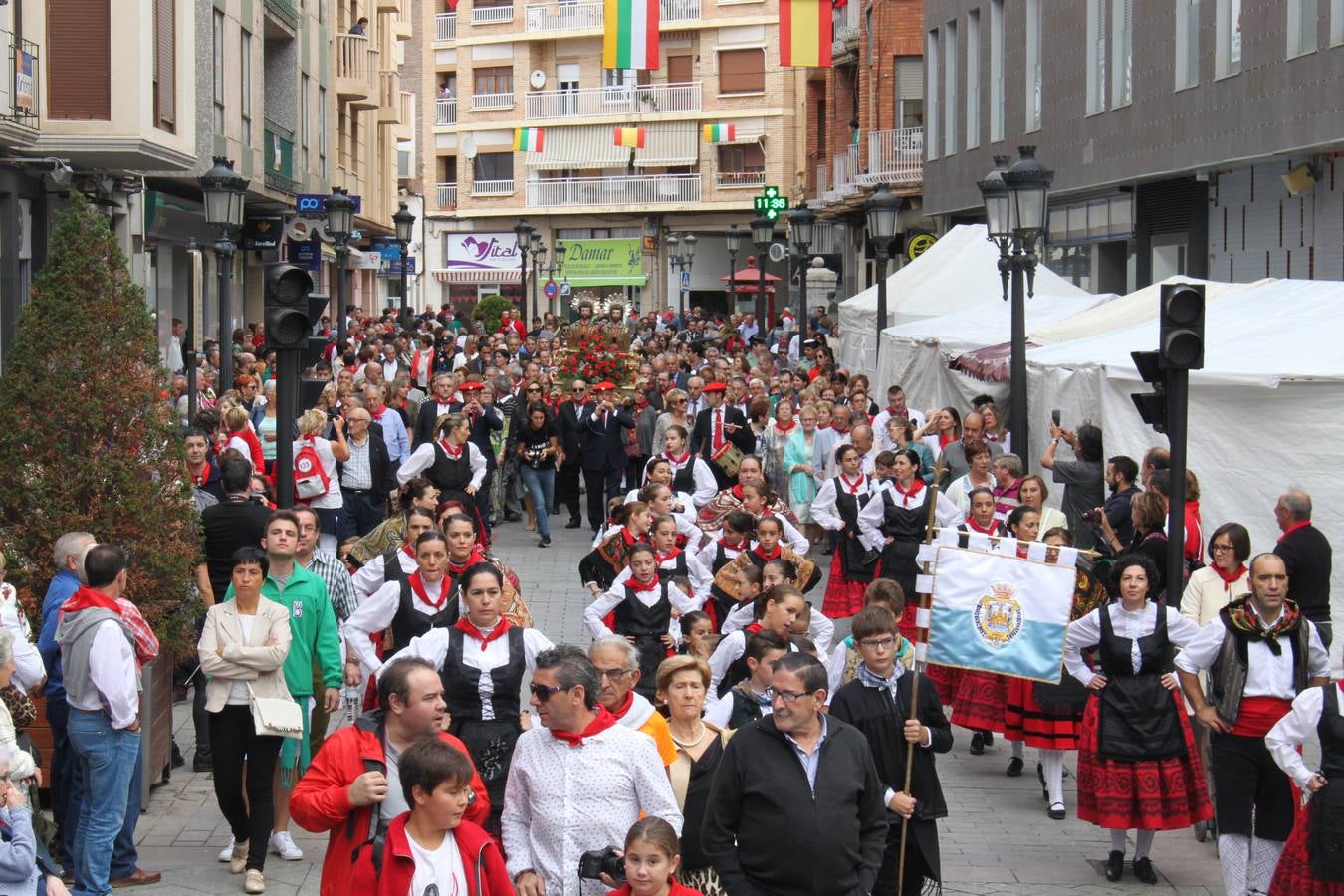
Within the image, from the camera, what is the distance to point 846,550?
526 inches

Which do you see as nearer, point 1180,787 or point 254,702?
point 254,702

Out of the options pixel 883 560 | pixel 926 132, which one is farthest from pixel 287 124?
pixel 883 560

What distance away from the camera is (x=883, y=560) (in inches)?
515

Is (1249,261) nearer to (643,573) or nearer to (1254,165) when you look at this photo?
(1254,165)

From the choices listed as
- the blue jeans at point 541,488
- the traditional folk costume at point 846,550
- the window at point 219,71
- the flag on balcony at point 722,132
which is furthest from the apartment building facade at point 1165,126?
the flag on balcony at point 722,132

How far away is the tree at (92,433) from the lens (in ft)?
30.0

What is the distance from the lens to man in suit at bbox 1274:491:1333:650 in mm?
9969

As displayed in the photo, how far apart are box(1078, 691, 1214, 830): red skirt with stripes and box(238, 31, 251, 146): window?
22.8 meters

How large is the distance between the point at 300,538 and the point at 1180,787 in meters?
4.58

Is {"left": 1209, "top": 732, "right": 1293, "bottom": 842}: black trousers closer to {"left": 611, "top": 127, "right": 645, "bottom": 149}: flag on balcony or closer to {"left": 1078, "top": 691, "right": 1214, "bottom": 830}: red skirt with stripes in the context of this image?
{"left": 1078, "top": 691, "right": 1214, "bottom": 830}: red skirt with stripes

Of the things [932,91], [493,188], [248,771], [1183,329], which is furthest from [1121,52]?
[493,188]

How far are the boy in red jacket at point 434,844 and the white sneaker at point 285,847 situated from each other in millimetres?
3779

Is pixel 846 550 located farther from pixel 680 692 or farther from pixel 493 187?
pixel 493 187

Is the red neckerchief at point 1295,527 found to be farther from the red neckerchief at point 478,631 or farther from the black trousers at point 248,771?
the black trousers at point 248,771
